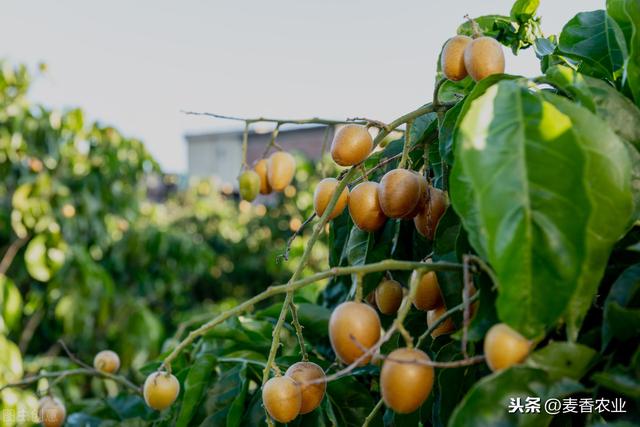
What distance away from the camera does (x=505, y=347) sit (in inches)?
14.0

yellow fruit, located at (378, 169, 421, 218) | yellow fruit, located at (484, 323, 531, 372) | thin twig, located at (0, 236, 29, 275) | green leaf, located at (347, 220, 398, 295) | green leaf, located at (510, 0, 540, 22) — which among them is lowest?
thin twig, located at (0, 236, 29, 275)

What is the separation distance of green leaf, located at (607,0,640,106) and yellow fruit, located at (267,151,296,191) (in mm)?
373

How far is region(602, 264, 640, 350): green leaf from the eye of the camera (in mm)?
364

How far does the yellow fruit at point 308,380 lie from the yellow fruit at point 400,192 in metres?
0.13

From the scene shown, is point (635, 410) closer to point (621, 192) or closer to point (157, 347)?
point (621, 192)

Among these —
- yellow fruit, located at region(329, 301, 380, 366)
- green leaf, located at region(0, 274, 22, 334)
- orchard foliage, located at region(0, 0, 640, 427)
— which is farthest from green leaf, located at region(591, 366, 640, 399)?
green leaf, located at region(0, 274, 22, 334)

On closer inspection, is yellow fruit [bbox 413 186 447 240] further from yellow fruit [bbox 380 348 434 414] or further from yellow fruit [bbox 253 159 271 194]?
yellow fruit [bbox 253 159 271 194]

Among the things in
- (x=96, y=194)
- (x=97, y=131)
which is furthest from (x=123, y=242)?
(x=97, y=131)

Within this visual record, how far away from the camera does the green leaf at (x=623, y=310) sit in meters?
0.36

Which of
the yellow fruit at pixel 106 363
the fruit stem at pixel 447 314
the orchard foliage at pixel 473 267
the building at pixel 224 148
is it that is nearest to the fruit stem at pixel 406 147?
the orchard foliage at pixel 473 267

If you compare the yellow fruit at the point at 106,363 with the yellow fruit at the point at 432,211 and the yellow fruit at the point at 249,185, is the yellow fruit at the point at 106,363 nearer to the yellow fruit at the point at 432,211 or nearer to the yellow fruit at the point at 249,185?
the yellow fruit at the point at 249,185

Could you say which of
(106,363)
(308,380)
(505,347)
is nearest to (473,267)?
(505,347)

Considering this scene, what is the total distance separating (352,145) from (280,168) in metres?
0.23

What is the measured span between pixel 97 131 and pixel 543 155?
281 centimetres
